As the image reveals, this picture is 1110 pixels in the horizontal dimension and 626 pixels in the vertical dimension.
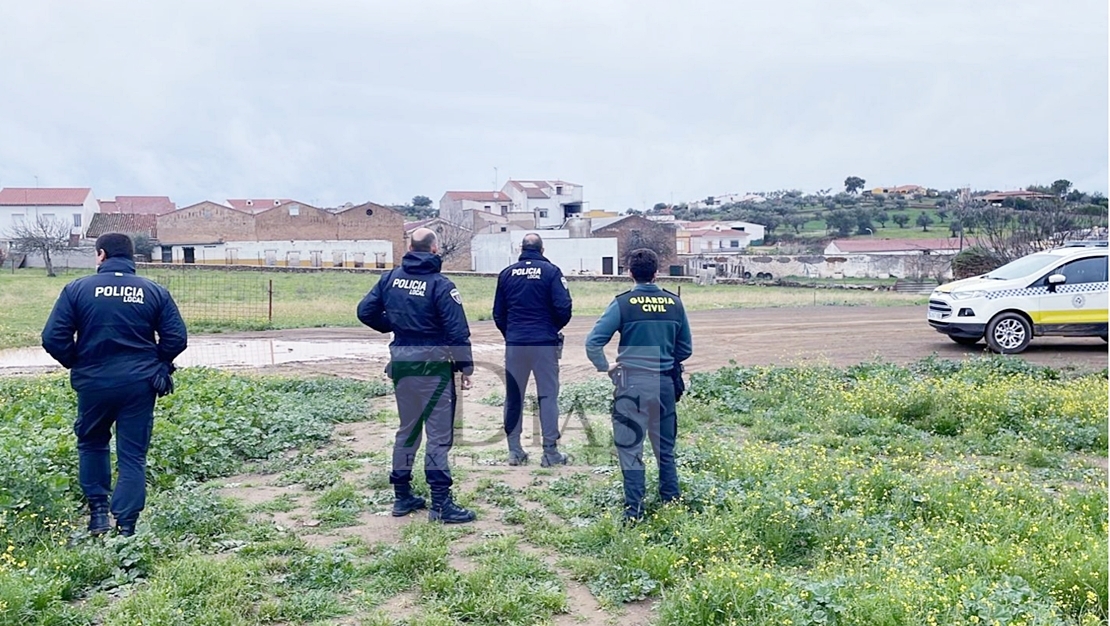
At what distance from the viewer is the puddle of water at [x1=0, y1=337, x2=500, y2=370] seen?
15.6 meters

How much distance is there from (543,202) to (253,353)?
76043mm

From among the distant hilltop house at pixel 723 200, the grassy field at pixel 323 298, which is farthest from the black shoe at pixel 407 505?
the distant hilltop house at pixel 723 200

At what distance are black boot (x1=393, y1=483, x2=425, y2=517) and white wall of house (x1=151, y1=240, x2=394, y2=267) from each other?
60759mm

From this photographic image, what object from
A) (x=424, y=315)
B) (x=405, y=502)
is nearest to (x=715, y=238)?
(x=424, y=315)

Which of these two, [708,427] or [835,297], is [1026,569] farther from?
[835,297]

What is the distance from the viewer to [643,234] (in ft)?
216

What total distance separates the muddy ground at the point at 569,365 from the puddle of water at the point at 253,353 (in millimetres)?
568

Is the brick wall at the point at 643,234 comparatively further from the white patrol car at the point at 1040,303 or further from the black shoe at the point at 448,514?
the black shoe at the point at 448,514

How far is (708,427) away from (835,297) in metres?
28.3

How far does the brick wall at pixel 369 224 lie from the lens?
71.0 meters

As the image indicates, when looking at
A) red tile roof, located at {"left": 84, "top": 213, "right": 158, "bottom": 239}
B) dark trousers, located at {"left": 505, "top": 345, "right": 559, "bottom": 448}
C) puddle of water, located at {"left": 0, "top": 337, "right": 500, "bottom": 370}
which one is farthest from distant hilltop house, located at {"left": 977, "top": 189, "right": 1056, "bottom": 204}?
Answer: red tile roof, located at {"left": 84, "top": 213, "right": 158, "bottom": 239}

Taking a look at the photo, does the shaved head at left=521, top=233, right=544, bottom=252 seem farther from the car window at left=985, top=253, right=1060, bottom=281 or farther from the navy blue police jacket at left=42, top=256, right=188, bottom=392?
the car window at left=985, top=253, right=1060, bottom=281

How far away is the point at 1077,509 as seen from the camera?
6.08m

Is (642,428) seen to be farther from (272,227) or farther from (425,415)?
(272,227)
